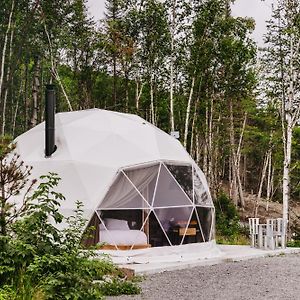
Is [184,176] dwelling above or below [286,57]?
below

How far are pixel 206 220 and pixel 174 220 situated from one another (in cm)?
116

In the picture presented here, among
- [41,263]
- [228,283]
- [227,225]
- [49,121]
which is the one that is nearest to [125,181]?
[49,121]

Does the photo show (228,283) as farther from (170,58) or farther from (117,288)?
(170,58)

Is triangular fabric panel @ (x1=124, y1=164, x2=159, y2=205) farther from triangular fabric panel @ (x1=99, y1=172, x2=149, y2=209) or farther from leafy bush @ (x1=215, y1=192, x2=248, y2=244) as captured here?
leafy bush @ (x1=215, y1=192, x2=248, y2=244)

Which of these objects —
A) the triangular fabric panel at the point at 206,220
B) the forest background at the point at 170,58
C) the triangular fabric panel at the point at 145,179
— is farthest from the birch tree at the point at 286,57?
the triangular fabric panel at the point at 145,179

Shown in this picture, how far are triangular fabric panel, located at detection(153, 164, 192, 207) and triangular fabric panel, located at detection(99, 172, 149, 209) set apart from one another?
39 centimetres

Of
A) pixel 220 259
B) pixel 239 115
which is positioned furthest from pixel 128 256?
pixel 239 115

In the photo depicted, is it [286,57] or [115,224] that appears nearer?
[115,224]

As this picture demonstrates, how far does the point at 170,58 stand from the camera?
2216cm

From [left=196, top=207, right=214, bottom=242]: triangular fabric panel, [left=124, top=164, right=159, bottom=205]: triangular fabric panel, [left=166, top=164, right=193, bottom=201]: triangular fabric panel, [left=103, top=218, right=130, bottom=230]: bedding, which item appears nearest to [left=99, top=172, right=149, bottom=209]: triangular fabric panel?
[left=124, top=164, right=159, bottom=205]: triangular fabric panel

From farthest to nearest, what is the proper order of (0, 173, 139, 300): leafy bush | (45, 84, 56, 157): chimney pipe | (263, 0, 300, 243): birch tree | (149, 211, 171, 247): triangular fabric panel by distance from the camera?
(263, 0, 300, 243): birch tree, (45, 84, 56, 157): chimney pipe, (149, 211, 171, 247): triangular fabric panel, (0, 173, 139, 300): leafy bush

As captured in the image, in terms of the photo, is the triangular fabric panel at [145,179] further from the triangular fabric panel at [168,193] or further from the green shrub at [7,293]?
the green shrub at [7,293]

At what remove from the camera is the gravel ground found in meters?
7.61

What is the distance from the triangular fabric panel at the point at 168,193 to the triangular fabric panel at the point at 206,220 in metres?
0.49
